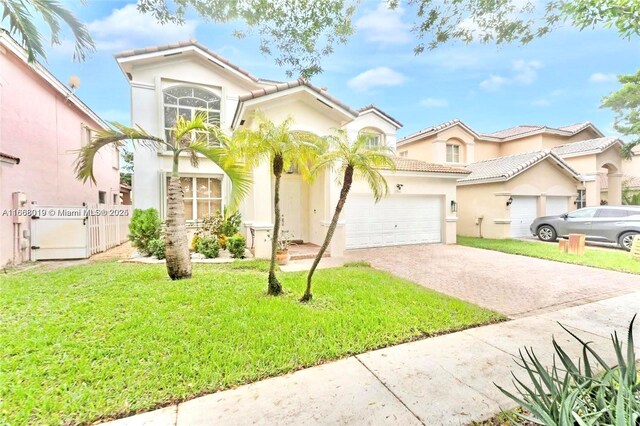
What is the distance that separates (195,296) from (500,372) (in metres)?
5.24

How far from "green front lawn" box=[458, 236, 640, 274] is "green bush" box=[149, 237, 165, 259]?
535 inches

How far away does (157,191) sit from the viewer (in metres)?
11.7

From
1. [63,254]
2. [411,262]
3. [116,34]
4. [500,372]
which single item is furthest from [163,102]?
[500,372]

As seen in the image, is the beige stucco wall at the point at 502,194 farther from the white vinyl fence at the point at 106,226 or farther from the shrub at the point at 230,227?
the white vinyl fence at the point at 106,226

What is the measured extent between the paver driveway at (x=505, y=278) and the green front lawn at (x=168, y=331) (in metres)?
1.14

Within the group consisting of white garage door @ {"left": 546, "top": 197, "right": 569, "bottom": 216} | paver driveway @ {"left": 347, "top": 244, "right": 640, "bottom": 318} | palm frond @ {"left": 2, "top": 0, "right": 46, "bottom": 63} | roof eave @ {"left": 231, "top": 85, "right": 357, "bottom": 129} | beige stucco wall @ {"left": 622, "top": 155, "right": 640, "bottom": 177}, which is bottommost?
paver driveway @ {"left": 347, "top": 244, "right": 640, "bottom": 318}

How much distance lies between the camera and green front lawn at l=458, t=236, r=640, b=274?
31.3 feet

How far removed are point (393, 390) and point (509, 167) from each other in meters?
17.4

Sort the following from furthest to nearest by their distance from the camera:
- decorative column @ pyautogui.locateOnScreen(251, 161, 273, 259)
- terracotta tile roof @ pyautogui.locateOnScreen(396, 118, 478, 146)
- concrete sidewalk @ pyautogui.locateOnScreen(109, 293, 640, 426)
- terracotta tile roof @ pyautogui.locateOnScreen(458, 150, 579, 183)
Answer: terracotta tile roof @ pyautogui.locateOnScreen(396, 118, 478, 146) < terracotta tile roof @ pyautogui.locateOnScreen(458, 150, 579, 183) < decorative column @ pyautogui.locateOnScreen(251, 161, 273, 259) < concrete sidewalk @ pyautogui.locateOnScreen(109, 293, 640, 426)

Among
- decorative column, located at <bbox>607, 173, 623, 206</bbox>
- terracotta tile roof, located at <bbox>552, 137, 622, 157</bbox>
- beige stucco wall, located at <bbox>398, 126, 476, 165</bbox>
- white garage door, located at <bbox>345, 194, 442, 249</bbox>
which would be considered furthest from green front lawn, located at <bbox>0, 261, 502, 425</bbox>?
decorative column, located at <bbox>607, 173, 623, 206</bbox>

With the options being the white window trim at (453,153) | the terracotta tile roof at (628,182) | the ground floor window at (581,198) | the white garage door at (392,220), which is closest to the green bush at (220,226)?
the white garage door at (392,220)

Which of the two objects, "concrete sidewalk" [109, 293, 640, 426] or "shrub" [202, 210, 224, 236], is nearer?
"concrete sidewalk" [109, 293, 640, 426]

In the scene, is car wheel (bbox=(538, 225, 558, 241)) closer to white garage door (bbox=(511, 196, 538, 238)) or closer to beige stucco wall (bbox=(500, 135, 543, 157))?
white garage door (bbox=(511, 196, 538, 238))

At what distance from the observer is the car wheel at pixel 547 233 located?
49.2 ft
